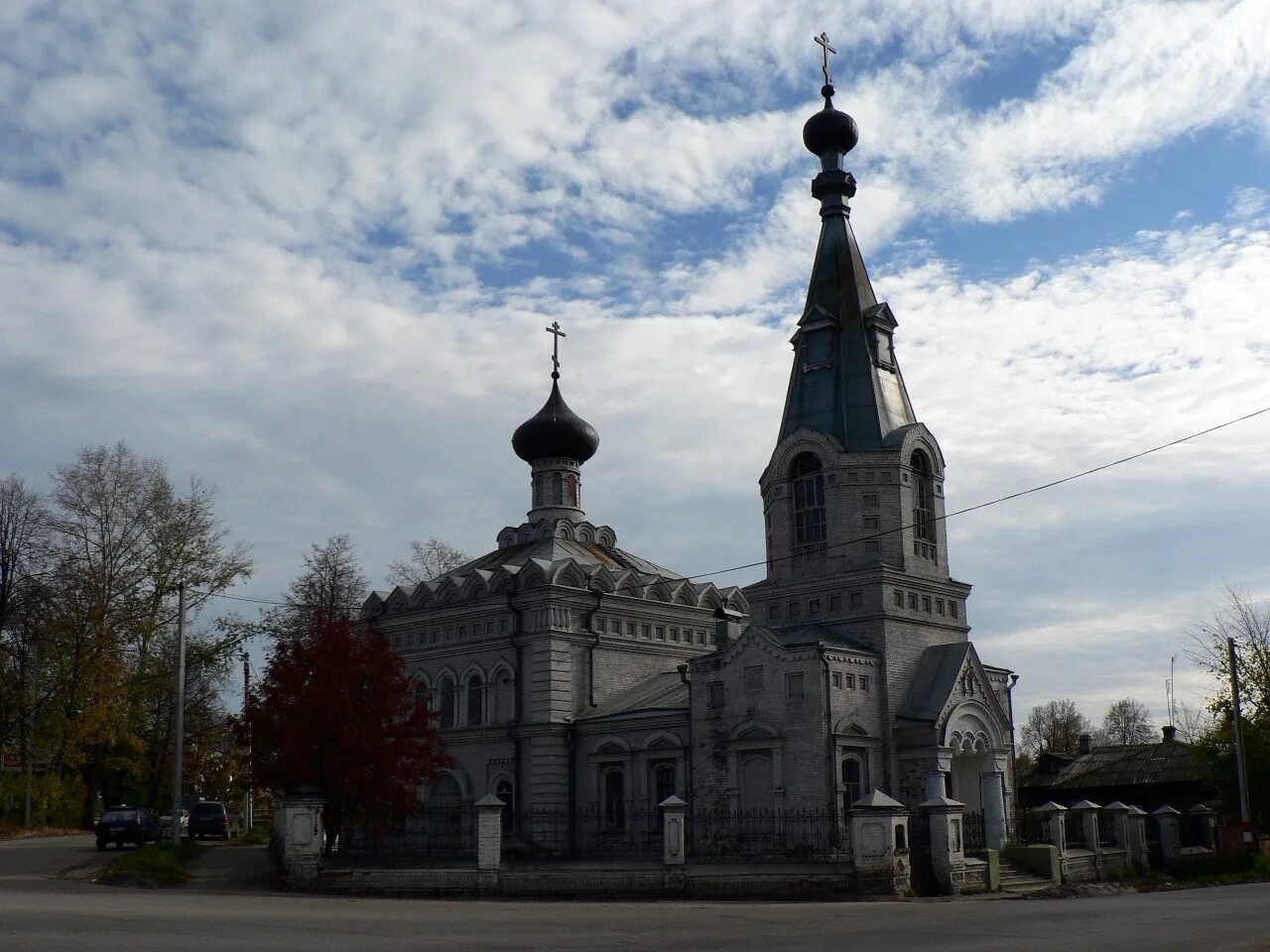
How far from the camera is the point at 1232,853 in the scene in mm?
29203

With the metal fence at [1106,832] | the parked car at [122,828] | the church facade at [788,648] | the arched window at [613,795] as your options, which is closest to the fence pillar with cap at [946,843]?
the church facade at [788,648]

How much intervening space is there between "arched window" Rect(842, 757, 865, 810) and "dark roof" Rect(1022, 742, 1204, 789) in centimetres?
1808

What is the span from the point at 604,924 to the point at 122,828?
1872cm

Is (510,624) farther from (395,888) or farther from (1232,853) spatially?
(1232,853)

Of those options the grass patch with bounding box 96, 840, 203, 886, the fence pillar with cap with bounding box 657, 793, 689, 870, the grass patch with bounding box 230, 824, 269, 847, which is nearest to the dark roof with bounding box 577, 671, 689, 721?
the fence pillar with cap with bounding box 657, 793, 689, 870

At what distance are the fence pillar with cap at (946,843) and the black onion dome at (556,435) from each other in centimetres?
1881

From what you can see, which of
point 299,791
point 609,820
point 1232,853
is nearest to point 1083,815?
point 1232,853

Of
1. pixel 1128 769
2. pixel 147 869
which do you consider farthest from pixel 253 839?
pixel 1128 769

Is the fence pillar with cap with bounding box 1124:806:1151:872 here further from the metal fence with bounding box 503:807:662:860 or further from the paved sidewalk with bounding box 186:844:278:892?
the paved sidewalk with bounding box 186:844:278:892

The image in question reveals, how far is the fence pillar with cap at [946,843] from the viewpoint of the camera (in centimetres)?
2162

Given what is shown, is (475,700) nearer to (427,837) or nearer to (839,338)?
(427,837)

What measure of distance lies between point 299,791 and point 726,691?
885 centimetres

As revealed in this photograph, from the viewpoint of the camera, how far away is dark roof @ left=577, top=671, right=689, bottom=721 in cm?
3011

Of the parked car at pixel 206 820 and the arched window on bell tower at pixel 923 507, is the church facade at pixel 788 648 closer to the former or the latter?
the arched window on bell tower at pixel 923 507
